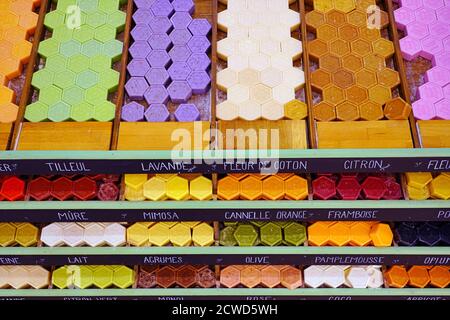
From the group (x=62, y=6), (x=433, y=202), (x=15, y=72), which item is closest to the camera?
(x=433, y=202)

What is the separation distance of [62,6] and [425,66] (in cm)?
225

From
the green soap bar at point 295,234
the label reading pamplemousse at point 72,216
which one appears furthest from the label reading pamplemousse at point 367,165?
the label reading pamplemousse at point 72,216

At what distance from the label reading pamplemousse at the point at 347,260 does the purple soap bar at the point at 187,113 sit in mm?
1107

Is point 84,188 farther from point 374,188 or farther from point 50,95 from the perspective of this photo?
point 374,188

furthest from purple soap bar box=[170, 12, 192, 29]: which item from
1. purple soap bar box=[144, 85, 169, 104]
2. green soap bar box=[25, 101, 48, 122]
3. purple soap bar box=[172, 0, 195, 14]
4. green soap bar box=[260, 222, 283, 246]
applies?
green soap bar box=[260, 222, 283, 246]

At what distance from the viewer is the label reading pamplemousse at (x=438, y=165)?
2.40 metres

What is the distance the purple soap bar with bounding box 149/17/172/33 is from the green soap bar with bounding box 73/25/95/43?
0.37 m

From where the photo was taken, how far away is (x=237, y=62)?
9.31 feet

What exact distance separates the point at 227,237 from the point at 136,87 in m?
1.04

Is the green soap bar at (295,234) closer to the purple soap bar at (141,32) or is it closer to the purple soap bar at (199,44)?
the purple soap bar at (199,44)

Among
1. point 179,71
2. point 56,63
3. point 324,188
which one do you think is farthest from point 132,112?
point 324,188

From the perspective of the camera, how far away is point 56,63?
2.84 meters

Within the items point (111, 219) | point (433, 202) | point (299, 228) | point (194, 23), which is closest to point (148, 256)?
point (111, 219)

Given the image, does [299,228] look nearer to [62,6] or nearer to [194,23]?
[194,23]
